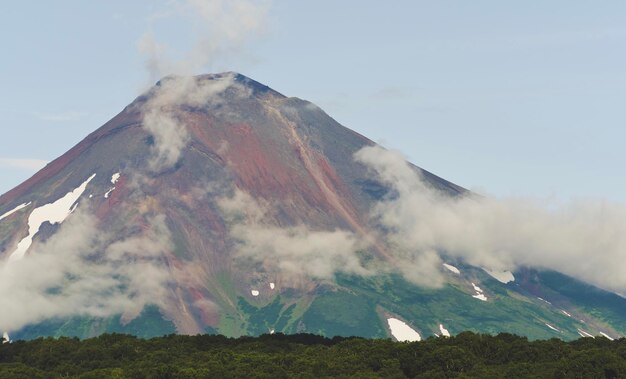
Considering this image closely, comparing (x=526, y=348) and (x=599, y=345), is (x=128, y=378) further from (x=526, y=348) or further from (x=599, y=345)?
(x=599, y=345)

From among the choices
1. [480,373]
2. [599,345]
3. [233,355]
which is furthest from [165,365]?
[599,345]

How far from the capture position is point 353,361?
173750 mm

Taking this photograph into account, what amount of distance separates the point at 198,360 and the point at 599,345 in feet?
248

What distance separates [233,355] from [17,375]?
39195 millimetres

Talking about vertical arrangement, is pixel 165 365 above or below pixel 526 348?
below

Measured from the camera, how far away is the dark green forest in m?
158

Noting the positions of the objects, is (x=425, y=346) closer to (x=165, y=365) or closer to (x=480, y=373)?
(x=480, y=373)

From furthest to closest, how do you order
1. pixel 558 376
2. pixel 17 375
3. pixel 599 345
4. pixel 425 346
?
pixel 599 345
pixel 425 346
pixel 17 375
pixel 558 376

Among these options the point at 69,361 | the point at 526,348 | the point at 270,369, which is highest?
the point at 526,348

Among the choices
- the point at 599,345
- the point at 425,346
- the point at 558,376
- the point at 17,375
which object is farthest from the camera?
the point at 599,345

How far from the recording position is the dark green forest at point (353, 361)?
15838 centimetres

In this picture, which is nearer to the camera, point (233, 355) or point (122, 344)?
point (233, 355)

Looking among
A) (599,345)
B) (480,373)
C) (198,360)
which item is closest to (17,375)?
(198,360)

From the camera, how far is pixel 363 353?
181875 mm
